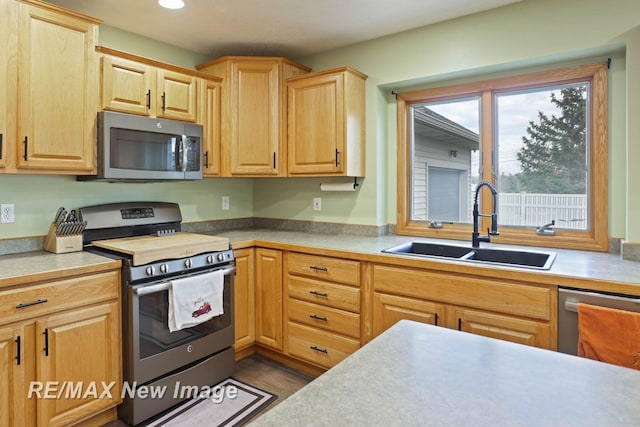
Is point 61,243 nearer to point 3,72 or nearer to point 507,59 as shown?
point 3,72

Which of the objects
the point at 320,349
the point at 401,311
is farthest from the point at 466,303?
the point at 320,349

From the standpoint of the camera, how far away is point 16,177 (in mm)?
2365

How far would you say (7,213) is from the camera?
2.32 meters

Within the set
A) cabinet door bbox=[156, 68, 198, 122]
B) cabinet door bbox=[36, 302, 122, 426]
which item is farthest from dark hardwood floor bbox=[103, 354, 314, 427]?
cabinet door bbox=[156, 68, 198, 122]

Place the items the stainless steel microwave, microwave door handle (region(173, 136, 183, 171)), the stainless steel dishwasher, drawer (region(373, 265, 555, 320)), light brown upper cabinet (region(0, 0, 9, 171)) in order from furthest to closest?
microwave door handle (region(173, 136, 183, 171)) → the stainless steel microwave → light brown upper cabinet (region(0, 0, 9, 171)) → drawer (region(373, 265, 555, 320)) → the stainless steel dishwasher

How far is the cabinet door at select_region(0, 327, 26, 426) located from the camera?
5.76 ft

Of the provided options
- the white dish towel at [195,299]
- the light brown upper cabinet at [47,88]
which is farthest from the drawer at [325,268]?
the light brown upper cabinet at [47,88]

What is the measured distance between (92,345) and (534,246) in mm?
2643

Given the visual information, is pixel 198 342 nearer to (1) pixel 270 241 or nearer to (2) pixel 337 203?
(1) pixel 270 241

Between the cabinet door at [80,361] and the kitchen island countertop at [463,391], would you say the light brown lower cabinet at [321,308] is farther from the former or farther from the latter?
the kitchen island countertop at [463,391]

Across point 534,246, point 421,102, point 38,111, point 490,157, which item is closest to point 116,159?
point 38,111

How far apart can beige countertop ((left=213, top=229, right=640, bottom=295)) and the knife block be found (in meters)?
0.93

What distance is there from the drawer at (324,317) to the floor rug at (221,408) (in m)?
0.51

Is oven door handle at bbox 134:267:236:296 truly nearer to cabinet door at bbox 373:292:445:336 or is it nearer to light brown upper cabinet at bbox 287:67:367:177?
cabinet door at bbox 373:292:445:336
